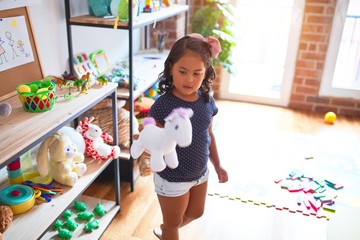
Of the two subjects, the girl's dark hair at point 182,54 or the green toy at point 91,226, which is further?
the green toy at point 91,226

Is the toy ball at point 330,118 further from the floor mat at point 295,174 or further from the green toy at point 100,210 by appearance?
the green toy at point 100,210

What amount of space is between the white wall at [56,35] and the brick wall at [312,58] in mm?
1236

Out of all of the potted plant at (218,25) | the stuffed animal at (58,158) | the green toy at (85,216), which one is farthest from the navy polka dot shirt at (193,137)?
the potted plant at (218,25)

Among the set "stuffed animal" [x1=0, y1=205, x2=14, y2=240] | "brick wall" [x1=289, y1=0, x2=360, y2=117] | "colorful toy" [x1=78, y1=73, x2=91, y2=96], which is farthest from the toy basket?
"brick wall" [x1=289, y1=0, x2=360, y2=117]

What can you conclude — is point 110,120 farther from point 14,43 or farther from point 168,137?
point 168,137

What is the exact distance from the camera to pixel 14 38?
1547mm

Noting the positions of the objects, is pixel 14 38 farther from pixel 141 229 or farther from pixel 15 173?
pixel 141 229

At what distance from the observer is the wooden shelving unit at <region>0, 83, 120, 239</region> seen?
1.15 metres

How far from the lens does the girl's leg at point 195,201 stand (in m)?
1.51

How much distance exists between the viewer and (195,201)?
153 centimetres

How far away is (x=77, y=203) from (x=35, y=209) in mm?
527

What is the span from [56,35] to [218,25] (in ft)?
6.10

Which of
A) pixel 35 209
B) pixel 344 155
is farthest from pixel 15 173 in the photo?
pixel 344 155

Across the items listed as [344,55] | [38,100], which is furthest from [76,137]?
[344,55]
